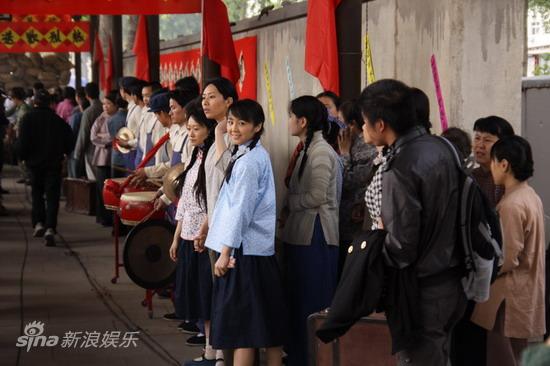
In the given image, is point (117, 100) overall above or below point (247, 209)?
above

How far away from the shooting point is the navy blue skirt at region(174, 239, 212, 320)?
7070mm

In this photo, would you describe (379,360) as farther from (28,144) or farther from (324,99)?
(28,144)

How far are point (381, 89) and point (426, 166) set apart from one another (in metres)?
0.40

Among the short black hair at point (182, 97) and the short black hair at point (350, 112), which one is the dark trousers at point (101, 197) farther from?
the short black hair at point (350, 112)

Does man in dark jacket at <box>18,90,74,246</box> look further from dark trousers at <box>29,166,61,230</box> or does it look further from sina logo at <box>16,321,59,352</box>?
sina logo at <box>16,321,59,352</box>

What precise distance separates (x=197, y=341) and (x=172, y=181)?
4.15ft

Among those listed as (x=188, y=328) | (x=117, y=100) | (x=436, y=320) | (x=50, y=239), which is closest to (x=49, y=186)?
(x=50, y=239)

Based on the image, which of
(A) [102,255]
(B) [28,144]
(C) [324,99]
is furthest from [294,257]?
(B) [28,144]

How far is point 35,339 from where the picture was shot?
785 cm

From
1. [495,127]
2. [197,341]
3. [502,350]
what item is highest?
[495,127]

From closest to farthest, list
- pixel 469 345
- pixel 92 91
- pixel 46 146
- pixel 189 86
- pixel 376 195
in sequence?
pixel 376 195 → pixel 469 345 → pixel 189 86 → pixel 46 146 → pixel 92 91

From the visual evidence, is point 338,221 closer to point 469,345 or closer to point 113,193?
point 469,345

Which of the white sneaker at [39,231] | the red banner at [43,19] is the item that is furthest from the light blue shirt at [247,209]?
the red banner at [43,19]

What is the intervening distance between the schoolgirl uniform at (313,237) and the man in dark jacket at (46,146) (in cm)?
699
